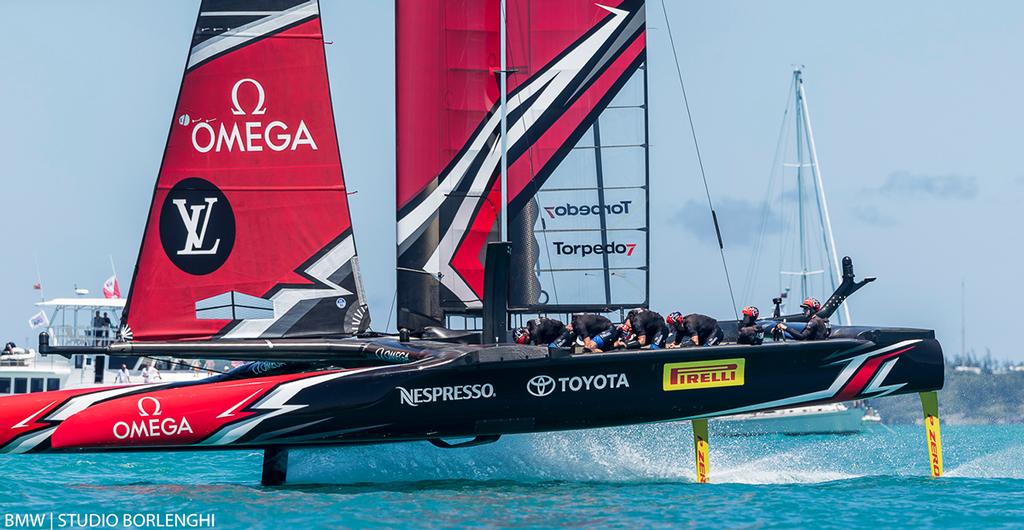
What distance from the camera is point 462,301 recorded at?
16.6 meters

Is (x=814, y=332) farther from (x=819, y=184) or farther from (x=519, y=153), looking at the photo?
(x=819, y=184)

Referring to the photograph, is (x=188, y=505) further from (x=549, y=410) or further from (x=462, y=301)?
(x=462, y=301)

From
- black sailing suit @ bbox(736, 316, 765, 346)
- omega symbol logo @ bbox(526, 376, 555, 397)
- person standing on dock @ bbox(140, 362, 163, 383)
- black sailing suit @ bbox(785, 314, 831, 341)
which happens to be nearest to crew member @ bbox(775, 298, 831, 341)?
black sailing suit @ bbox(785, 314, 831, 341)

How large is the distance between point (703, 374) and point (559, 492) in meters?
1.76

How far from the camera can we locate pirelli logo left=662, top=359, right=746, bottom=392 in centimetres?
1372

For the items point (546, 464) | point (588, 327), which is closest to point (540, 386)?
point (588, 327)

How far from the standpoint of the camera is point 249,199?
49.9 ft

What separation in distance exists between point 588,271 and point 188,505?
5.45m

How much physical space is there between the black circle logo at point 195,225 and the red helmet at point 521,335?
10.5 ft

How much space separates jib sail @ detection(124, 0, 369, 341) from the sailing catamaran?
0.07ft

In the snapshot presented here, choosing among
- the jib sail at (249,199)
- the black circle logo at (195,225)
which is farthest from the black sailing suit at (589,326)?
the black circle logo at (195,225)

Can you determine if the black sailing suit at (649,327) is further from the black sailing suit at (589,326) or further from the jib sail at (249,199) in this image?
the jib sail at (249,199)

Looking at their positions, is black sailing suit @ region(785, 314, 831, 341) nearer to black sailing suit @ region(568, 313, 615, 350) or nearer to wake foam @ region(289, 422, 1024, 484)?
wake foam @ region(289, 422, 1024, 484)

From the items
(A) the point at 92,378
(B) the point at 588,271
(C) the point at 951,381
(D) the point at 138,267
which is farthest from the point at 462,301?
(C) the point at 951,381
